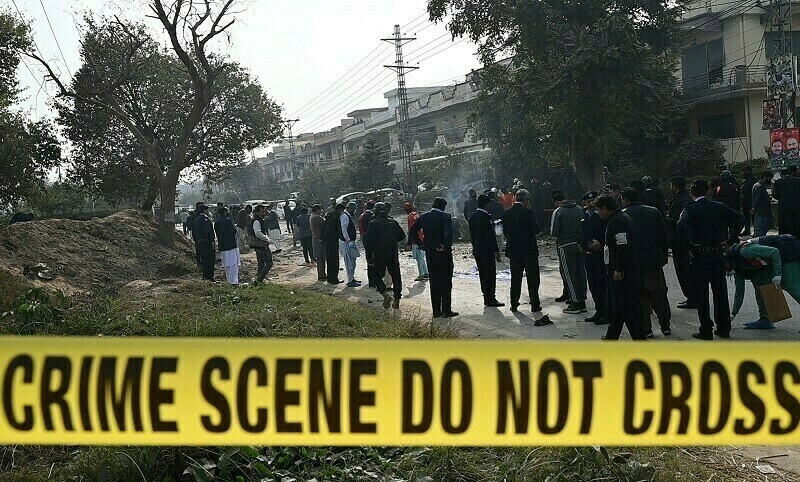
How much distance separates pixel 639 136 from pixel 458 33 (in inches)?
464

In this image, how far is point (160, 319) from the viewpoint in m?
8.23

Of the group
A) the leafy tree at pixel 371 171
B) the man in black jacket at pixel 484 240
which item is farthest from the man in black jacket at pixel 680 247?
the leafy tree at pixel 371 171

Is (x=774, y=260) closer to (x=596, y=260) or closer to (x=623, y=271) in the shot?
(x=623, y=271)

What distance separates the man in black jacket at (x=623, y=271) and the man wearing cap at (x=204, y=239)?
29.8ft

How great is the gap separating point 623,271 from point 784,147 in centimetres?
1503

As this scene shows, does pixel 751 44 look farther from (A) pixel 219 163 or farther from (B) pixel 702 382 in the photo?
(B) pixel 702 382

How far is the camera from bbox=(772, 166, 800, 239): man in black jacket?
12523mm

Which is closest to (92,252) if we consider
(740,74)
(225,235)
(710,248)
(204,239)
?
(204,239)

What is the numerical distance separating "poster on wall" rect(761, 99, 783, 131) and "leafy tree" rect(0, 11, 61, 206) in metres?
20.3

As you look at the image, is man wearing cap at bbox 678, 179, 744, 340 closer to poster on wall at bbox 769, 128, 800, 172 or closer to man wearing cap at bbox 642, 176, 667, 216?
man wearing cap at bbox 642, 176, 667, 216

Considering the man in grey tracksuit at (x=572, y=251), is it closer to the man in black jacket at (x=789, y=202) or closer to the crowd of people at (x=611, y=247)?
the crowd of people at (x=611, y=247)

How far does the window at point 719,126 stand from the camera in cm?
3094

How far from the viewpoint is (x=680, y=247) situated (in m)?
9.62

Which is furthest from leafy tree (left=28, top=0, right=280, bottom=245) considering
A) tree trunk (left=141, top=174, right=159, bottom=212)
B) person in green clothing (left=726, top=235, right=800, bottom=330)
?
person in green clothing (left=726, top=235, right=800, bottom=330)
